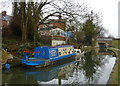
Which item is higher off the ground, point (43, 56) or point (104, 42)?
point (104, 42)

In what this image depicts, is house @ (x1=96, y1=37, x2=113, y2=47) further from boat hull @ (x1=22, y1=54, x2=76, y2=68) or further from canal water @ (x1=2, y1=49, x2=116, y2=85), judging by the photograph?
canal water @ (x1=2, y1=49, x2=116, y2=85)

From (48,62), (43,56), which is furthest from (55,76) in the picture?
(43,56)

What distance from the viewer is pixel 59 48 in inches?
702

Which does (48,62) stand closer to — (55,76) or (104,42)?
(55,76)

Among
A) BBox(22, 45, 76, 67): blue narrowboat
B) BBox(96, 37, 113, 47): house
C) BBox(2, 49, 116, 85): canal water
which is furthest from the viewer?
BBox(96, 37, 113, 47): house

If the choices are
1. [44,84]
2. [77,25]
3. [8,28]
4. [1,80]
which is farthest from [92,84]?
[8,28]

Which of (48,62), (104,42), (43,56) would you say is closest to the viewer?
(48,62)

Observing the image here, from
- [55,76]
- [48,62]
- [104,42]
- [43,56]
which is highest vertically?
[104,42]

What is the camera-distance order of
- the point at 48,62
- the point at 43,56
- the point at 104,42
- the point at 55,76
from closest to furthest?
1. the point at 55,76
2. the point at 48,62
3. the point at 43,56
4. the point at 104,42

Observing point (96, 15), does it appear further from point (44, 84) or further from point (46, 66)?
point (44, 84)

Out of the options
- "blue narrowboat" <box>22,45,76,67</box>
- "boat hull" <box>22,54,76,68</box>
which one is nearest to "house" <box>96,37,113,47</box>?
"blue narrowboat" <box>22,45,76,67</box>

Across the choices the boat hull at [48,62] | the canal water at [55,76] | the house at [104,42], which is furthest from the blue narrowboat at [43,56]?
the house at [104,42]

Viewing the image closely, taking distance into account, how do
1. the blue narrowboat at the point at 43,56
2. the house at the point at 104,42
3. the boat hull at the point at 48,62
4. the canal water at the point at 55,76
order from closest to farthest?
the canal water at the point at 55,76
the boat hull at the point at 48,62
the blue narrowboat at the point at 43,56
the house at the point at 104,42

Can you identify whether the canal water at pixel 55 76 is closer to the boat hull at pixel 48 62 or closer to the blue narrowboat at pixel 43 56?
the boat hull at pixel 48 62
